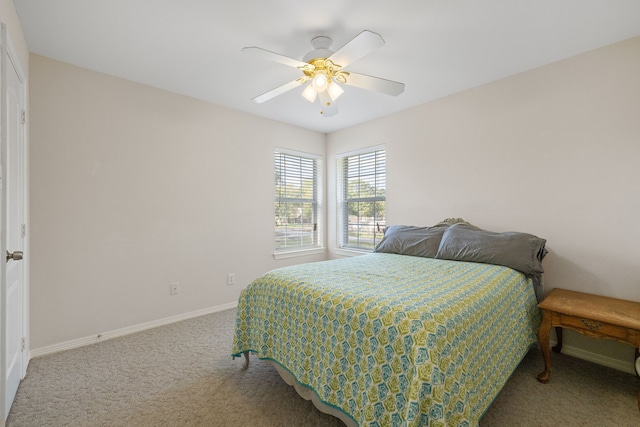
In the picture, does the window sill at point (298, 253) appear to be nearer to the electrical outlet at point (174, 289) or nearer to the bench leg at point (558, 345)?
the electrical outlet at point (174, 289)

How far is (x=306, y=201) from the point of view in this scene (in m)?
4.38

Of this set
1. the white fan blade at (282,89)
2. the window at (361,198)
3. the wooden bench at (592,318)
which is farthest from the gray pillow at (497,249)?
the white fan blade at (282,89)

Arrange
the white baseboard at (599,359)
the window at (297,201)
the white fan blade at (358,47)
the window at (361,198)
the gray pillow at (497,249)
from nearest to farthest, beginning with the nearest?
the white fan blade at (358,47) → the white baseboard at (599,359) → the gray pillow at (497,249) → the window at (361,198) → the window at (297,201)

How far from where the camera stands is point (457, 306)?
142 cm

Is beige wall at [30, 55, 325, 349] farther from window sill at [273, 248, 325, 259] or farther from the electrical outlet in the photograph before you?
window sill at [273, 248, 325, 259]

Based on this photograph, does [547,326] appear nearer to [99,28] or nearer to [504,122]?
[504,122]

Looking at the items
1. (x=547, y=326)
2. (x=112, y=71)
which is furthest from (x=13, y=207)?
(x=547, y=326)

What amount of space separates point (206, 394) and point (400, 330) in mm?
1399

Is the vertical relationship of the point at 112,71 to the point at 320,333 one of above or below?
above

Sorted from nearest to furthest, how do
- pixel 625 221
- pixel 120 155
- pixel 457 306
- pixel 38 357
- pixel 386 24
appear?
pixel 457 306
pixel 386 24
pixel 625 221
pixel 38 357
pixel 120 155

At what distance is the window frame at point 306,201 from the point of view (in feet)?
13.1

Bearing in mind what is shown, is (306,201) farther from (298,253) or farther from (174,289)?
(174,289)

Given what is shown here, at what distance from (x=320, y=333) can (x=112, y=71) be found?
285cm

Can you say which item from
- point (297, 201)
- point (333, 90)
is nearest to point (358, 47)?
point (333, 90)
